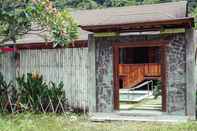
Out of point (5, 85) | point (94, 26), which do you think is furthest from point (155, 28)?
point (5, 85)

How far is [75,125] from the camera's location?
11.1m

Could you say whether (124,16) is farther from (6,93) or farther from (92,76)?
(6,93)

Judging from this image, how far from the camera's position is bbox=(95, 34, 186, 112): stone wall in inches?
484

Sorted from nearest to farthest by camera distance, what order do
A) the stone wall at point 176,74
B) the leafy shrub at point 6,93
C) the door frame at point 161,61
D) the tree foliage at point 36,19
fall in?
the tree foliage at point 36,19 < the stone wall at point 176,74 < the door frame at point 161,61 < the leafy shrub at point 6,93

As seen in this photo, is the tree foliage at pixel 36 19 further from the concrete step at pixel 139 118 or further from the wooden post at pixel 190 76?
the wooden post at pixel 190 76

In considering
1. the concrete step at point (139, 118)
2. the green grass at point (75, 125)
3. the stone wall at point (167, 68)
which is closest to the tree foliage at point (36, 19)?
the stone wall at point (167, 68)

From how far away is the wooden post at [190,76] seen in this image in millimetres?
12109

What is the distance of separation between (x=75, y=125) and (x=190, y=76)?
3.63 meters

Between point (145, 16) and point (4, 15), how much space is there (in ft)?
15.3

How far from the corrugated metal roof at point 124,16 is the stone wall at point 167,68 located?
58 cm

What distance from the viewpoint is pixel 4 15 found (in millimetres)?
11734

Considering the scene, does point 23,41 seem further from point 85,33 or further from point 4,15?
point 4,15

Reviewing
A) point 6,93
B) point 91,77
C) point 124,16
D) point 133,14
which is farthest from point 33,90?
point 133,14

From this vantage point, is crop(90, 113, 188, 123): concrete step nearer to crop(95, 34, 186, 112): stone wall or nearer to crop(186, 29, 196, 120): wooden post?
crop(186, 29, 196, 120): wooden post
